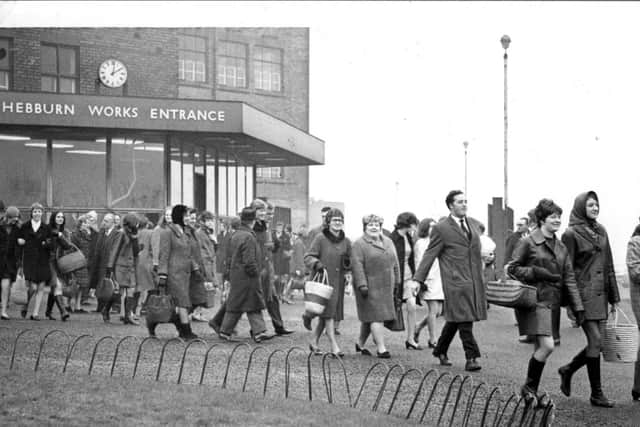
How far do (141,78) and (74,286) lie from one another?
23219mm

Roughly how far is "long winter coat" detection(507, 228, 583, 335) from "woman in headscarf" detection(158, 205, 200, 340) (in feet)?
19.4

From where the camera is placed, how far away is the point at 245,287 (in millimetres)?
15828

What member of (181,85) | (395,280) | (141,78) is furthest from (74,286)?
(181,85)

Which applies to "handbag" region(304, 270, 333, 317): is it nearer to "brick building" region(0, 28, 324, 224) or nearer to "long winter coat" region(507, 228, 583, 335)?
"long winter coat" region(507, 228, 583, 335)

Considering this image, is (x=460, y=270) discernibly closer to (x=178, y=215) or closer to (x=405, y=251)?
(x=405, y=251)

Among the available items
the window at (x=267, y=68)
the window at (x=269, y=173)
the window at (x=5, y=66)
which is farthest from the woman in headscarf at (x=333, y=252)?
the window at (x=269, y=173)

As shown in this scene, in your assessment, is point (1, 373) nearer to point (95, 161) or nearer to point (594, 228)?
point (594, 228)

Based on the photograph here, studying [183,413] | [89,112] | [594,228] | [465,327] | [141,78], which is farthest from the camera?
[141,78]

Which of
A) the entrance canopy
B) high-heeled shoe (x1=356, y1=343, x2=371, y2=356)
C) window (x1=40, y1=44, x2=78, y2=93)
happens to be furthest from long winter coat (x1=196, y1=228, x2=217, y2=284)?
window (x1=40, y1=44, x2=78, y2=93)

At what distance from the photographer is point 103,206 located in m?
29.7

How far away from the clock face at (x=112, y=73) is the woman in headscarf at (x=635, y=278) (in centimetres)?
3016

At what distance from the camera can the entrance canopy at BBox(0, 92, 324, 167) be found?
28.9 metres

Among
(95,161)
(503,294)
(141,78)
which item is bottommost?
(503,294)

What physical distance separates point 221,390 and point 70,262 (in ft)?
32.5
